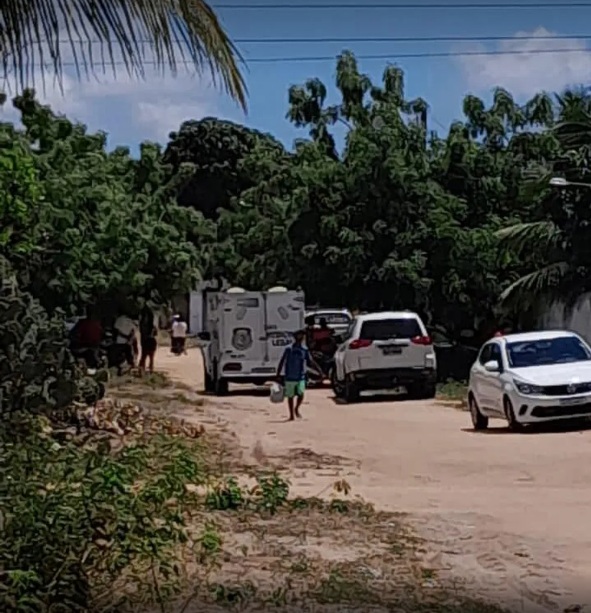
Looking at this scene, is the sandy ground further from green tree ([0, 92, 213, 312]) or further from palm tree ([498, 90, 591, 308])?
palm tree ([498, 90, 591, 308])

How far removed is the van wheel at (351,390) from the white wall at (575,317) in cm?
646

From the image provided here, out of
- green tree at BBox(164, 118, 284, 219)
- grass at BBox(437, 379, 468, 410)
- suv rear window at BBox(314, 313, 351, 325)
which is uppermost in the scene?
green tree at BBox(164, 118, 284, 219)

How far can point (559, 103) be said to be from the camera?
108 ft

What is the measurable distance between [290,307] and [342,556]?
20765 mm

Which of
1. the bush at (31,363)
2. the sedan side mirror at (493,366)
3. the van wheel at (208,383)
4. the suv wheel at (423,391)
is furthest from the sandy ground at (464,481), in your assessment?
the van wheel at (208,383)

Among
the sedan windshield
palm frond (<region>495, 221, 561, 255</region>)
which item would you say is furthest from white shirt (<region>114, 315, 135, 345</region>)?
the sedan windshield

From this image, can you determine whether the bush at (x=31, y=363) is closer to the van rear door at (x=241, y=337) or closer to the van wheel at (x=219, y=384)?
the van rear door at (x=241, y=337)

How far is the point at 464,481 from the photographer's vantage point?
1452cm

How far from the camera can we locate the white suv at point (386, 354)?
27.8 m

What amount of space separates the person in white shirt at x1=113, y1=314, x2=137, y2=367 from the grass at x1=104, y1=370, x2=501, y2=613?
20511mm

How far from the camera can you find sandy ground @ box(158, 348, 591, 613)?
9.38m

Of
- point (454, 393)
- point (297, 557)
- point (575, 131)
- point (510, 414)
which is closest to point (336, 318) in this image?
point (454, 393)

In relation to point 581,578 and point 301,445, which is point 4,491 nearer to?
point 581,578

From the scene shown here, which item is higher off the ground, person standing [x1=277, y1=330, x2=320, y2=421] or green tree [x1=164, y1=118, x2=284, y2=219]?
green tree [x1=164, y1=118, x2=284, y2=219]
